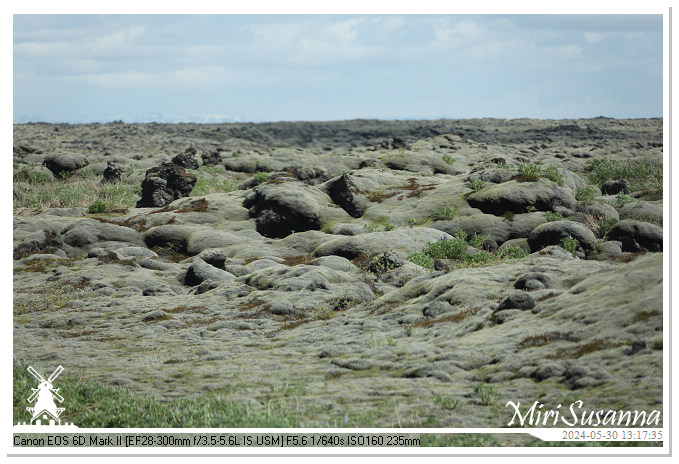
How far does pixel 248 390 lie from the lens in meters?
14.4

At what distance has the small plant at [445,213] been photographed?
36906mm

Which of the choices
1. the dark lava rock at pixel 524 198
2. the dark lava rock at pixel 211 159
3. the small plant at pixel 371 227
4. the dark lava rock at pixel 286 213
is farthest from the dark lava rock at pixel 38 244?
the dark lava rock at pixel 211 159

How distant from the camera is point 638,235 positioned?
26.2 meters

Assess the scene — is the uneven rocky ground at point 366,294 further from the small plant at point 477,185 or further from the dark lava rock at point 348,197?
the small plant at point 477,185

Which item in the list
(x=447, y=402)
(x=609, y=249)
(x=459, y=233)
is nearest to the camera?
(x=447, y=402)

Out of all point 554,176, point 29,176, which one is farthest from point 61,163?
point 554,176

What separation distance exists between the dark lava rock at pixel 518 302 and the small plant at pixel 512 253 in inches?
464

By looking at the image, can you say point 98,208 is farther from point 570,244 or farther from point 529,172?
point 570,244

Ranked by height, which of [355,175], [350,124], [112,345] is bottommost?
[112,345]

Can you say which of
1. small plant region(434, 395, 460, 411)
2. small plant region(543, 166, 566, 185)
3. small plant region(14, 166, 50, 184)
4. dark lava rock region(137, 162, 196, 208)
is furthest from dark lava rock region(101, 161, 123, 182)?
small plant region(434, 395, 460, 411)

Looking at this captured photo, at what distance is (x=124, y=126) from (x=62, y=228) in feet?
386

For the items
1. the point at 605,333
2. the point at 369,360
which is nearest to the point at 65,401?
the point at 369,360

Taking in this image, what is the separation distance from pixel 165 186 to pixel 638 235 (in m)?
37.5

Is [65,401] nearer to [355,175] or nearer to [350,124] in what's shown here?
[355,175]
